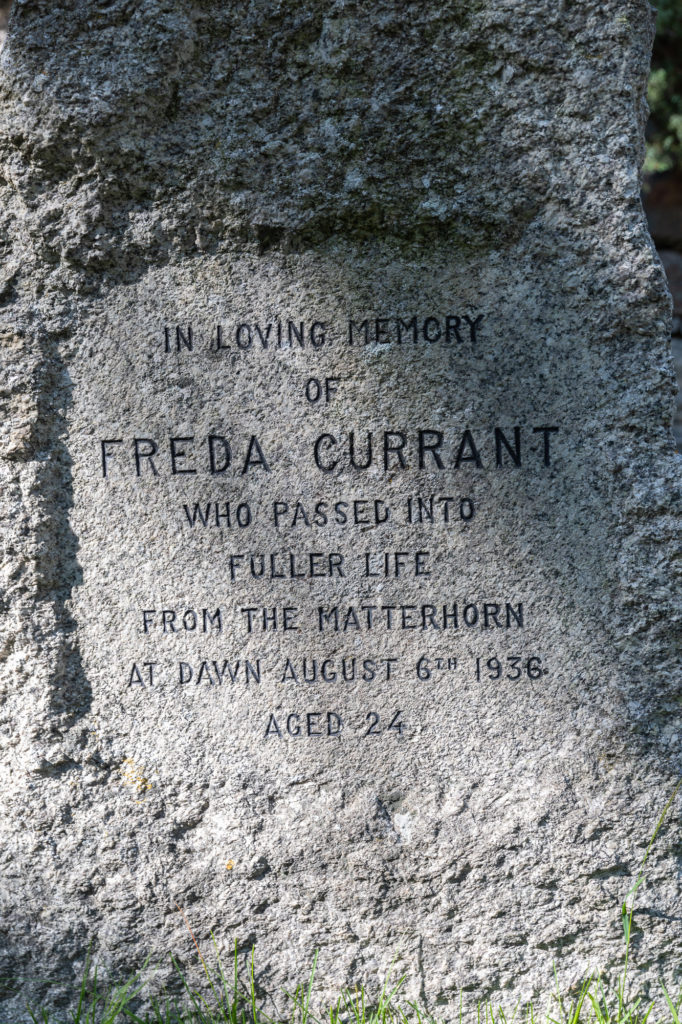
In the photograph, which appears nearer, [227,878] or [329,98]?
[329,98]

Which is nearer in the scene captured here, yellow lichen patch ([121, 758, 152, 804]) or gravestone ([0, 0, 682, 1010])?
gravestone ([0, 0, 682, 1010])

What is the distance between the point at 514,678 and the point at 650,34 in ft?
3.97

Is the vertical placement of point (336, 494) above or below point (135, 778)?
above

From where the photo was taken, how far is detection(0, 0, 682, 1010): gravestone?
59.4 inches

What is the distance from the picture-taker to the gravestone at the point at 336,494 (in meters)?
1.51

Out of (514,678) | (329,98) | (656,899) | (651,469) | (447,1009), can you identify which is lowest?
(447,1009)

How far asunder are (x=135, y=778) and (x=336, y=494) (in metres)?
0.69

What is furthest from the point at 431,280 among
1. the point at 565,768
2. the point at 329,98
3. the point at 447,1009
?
the point at 447,1009

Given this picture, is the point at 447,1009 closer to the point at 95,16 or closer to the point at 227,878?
Result: the point at 227,878

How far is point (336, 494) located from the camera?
1634mm

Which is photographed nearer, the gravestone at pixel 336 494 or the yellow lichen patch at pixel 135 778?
the gravestone at pixel 336 494

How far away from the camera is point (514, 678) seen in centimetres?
166

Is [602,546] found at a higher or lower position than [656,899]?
higher

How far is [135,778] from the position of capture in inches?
66.5
